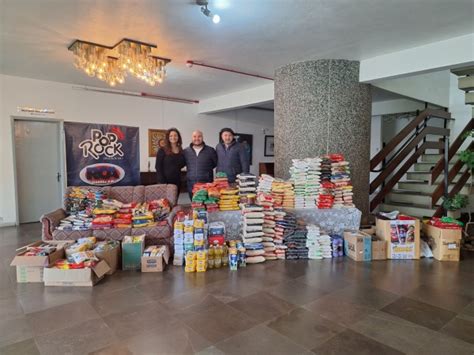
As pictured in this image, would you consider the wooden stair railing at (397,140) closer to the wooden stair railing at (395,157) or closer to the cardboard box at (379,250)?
the wooden stair railing at (395,157)

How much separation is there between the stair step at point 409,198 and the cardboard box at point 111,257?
16.7 ft

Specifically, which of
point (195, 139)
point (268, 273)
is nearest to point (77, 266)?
point (268, 273)

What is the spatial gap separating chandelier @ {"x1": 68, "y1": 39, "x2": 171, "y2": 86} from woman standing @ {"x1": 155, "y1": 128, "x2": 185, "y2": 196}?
1019 millimetres

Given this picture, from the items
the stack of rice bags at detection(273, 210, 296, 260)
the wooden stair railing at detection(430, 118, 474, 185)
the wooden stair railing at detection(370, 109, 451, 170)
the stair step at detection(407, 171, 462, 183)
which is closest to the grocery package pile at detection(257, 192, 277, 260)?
the stack of rice bags at detection(273, 210, 296, 260)

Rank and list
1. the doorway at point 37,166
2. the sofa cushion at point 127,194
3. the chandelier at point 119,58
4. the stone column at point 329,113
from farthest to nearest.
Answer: the doorway at point 37,166 → the stone column at point 329,113 → the sofa cushion at point 127,194 → the chandelier at point 119,58

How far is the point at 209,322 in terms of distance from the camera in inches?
95.5

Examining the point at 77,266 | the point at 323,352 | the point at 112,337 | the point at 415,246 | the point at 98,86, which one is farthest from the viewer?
the point at 98,86

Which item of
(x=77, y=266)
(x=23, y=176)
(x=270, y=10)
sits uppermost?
(x=270, y=10)

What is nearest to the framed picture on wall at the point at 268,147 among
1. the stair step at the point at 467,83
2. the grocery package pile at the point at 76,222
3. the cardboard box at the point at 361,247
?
the stair step at the point at 467,83

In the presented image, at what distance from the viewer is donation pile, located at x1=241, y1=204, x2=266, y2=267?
153 inches

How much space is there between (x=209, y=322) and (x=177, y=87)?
5.42 m

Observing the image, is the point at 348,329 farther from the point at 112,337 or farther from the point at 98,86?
the point at 98,86

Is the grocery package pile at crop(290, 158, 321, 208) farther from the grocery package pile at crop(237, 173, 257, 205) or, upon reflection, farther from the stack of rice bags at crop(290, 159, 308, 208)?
the grocery package pile at crop(237, 173, 257, 205)

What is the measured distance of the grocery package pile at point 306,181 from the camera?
169 inches
